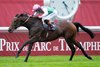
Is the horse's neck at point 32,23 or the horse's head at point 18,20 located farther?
the horse's neck at point 32,23

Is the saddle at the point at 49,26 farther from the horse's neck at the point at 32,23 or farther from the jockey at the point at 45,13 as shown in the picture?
the horse's neck at the point at 32,23

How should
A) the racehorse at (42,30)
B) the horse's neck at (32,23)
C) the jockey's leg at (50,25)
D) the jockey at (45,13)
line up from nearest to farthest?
the jockey at (45,13) → the racehorse at (42,30) → the horse's neck at (32,23) → the jockey's leg at (50,25)

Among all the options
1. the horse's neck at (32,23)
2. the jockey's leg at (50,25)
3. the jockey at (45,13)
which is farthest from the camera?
the jockey's leg at (50,25)

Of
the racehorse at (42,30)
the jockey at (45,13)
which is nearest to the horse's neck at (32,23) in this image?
the racehorse at (42,30)

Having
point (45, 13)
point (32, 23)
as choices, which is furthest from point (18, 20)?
point (45, 13)

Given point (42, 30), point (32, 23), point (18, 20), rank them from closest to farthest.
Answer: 1. point (18, 20)
2. point (32, 23)
3. point (42, 30)

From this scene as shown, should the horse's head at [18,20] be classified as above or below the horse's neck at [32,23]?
above

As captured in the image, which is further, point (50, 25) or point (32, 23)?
point (50, 25)

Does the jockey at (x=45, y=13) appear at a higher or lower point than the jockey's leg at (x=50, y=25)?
higher

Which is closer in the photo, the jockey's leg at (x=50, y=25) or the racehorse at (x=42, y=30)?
the racehorse at (x=42, y=30)

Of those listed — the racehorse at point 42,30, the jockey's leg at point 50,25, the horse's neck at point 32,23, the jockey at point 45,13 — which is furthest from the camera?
the jockey's leg at point 50,25

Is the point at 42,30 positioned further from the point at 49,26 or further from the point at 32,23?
the point at 32,23

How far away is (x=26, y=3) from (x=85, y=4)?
7.30 ft

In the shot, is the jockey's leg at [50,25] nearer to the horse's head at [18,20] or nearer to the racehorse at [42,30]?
the racehorse at [42,30]
